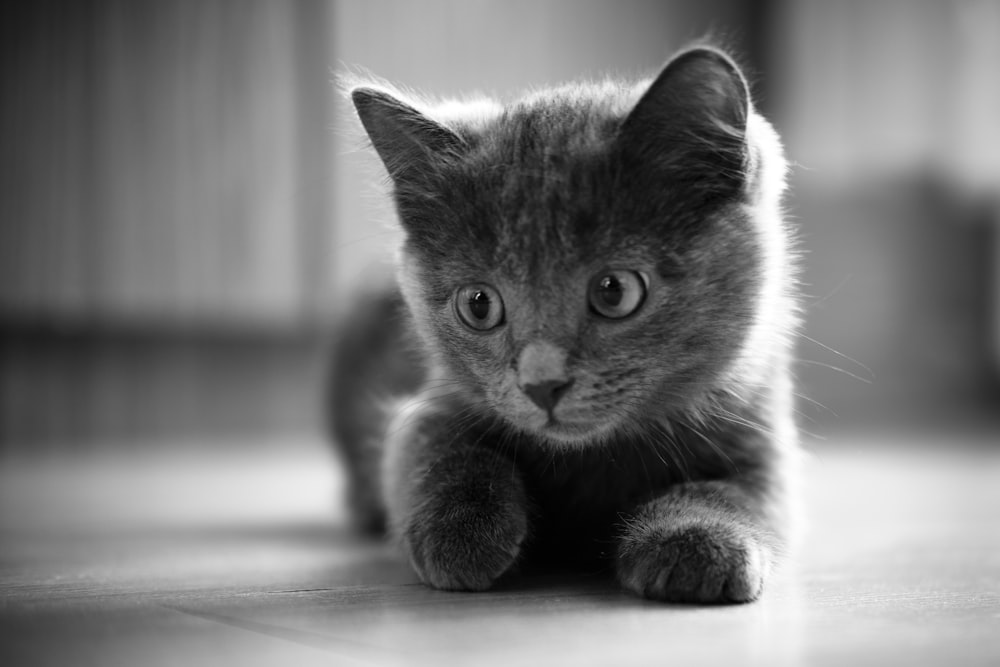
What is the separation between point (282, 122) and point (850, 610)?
4.54 meters

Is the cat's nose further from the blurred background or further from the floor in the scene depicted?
the blurred background

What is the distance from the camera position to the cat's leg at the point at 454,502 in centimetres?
128

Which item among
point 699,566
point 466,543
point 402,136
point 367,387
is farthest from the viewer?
point 367,387

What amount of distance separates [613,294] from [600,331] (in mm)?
49

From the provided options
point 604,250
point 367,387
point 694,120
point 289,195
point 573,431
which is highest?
point 694,120

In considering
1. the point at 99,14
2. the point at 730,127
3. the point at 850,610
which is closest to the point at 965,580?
the point at 850,610

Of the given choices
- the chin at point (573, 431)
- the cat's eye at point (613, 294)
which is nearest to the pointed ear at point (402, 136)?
the cat's eye at point (613, 294)

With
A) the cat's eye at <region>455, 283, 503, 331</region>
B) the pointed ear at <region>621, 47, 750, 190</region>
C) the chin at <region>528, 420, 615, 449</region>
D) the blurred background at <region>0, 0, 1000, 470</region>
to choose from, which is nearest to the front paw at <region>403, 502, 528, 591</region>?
the chin at <region>528, 420, 615, 449</region>

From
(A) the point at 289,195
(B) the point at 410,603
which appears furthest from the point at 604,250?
(A) the point at 289,195

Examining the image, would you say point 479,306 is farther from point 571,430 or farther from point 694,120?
point 694,120

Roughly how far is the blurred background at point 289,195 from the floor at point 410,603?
2728mm

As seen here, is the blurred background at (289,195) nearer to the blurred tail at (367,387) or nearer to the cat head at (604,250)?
the blurred tail at (367,387)

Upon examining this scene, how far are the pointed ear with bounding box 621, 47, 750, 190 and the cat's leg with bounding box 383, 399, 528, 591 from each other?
47 cm

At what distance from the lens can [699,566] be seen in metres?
1.19
